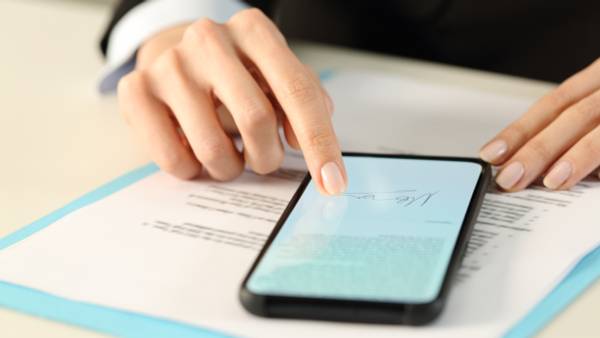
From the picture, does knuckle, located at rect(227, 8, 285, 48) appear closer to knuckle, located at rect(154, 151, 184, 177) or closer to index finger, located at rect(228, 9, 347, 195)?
index finger, located at rect(228, 9, 347, 195)

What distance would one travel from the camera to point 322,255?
0.47 m

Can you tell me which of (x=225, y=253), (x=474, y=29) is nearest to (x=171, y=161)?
(x=225, y=253)

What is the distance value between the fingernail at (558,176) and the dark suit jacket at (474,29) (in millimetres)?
418

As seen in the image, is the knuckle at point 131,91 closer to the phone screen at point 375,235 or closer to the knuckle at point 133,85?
the knuckle at point 133,85

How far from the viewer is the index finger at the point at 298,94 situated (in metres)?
0.57

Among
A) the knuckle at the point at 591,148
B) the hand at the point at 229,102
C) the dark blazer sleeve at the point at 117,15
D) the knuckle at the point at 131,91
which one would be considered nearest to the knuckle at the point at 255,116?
the hand at the point at 229,102

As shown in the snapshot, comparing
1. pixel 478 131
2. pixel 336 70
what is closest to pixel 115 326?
pixel 478 131

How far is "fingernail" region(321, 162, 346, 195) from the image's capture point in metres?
0.56

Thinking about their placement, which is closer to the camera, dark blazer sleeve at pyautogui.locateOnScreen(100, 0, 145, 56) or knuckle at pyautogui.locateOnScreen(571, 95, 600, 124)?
knuckle at pyautogui.locateOnScreen(571, 95, 600, 124)

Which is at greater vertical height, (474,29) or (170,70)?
(170,70)

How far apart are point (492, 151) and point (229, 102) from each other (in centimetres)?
19

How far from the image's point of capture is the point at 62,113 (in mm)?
815
